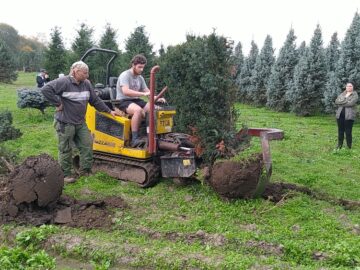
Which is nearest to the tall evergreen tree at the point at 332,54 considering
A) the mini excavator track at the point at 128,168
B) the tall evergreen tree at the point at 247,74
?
the tall evergreen tree at the point at 247,74

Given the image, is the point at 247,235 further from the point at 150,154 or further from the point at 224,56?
the point at 224,56

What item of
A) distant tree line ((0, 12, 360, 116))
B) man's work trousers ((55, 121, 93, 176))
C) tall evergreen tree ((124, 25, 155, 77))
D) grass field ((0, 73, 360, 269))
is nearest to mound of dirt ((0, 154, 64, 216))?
grass field ((0, 73, 360, 269))

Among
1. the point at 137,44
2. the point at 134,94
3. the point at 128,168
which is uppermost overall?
the point at 137,44

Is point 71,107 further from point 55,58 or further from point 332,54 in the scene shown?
point 332,54

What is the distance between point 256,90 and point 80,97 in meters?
18.4

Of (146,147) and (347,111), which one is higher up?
(347,111)

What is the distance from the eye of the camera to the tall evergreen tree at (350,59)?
16.8 metres

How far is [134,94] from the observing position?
736 cm

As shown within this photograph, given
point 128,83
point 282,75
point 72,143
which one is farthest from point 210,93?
point 282,75

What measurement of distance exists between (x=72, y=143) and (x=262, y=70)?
60.1 ft

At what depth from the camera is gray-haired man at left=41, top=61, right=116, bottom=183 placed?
7062mm

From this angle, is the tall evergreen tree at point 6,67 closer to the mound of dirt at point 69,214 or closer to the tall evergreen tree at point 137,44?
the tall evergreen tree at point 137,44

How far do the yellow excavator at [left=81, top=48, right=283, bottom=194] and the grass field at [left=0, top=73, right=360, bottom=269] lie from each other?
24 centimetres

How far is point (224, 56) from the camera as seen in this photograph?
7023mm
